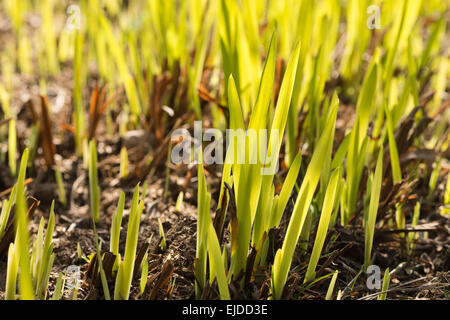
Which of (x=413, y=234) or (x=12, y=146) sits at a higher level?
(x=12, y=146)

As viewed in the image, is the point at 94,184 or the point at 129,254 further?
the point at 94,184

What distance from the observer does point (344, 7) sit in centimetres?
215

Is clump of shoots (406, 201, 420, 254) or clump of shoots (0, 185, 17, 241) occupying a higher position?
clump of shoots (0, 185, 17, 241)

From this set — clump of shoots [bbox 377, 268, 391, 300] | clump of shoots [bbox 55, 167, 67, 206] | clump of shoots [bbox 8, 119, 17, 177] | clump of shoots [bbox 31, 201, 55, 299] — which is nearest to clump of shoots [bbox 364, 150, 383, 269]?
clump of shoots [bbox 377, 268, 391, 300]

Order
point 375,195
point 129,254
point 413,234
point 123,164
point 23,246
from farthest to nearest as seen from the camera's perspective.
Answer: point 123,164 < point 413,234 < point 375,195 < point 129,254 < point 23,246

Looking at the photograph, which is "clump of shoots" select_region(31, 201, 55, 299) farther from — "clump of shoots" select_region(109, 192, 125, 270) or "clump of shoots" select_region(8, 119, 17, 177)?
"clump of shoots" select_region(8, 119, 17, 177)

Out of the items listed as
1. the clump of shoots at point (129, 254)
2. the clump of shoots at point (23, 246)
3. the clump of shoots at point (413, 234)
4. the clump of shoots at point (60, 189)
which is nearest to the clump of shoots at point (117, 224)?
the clump of shoots at point (129, 254)

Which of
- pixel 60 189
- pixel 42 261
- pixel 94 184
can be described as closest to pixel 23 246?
pixel 42 261

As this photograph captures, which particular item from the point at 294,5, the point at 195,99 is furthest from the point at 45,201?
the point at 294,5

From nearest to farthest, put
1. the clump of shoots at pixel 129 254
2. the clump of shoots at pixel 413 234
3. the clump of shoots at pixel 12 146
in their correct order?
the clump of shoots at pixel 129 254, the clump of shoots at pixel 413 234, the clump of shoots at pixel 12 146

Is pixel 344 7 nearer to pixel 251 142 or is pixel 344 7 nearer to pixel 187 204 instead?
pixel 187 204

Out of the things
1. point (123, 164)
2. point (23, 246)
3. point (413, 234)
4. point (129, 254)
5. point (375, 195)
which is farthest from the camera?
point (123, 164)

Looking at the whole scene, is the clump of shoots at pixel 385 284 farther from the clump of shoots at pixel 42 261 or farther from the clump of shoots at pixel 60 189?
the clump of shoots at pixel 60 189

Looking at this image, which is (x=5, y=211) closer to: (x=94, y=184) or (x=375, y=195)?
(x=94, y=184)
